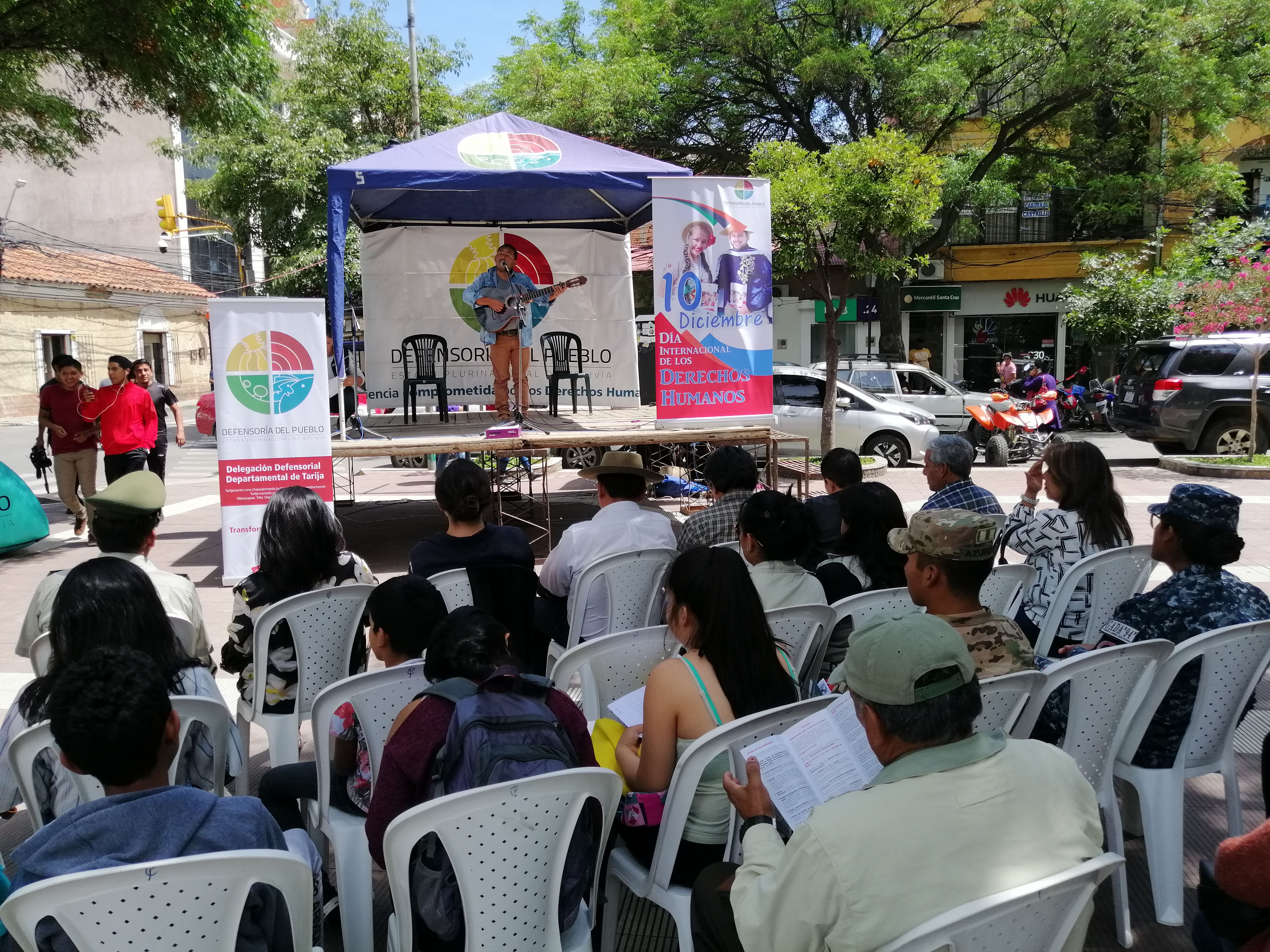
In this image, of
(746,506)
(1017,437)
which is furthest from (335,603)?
(1017,437)

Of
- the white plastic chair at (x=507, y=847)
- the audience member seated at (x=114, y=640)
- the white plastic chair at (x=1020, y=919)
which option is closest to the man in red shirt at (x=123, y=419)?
the audience member seated at (x=114, y=640)

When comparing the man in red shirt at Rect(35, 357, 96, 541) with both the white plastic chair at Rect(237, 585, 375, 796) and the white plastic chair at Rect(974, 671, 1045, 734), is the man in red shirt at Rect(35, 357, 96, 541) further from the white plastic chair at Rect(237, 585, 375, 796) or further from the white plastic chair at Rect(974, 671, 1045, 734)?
the white plastic chair at Rect(974, 671, 1045, 734)

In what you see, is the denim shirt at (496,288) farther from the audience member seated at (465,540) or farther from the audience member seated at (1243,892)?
the audience member seated at (1243,892)

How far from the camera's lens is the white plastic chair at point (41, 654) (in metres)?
3.37

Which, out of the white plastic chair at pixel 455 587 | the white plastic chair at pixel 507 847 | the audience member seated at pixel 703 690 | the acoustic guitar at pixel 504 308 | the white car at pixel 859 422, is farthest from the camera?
the white car at pixel 859 422

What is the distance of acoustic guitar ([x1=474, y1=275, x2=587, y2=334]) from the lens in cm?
1122

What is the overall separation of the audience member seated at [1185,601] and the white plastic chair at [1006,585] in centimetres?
89

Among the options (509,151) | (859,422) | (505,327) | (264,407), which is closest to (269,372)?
(264,407)

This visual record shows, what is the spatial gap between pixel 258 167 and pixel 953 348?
18.7 meters

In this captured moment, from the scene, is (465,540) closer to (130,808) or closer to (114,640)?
(114,640)

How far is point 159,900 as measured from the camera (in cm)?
178

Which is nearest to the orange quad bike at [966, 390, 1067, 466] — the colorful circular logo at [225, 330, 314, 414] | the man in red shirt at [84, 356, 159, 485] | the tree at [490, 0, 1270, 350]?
the tree at [490, 0, 1270, 350]

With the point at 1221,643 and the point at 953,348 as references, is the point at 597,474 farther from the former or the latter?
the point at 953,348

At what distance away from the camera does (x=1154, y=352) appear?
15.0 meters
